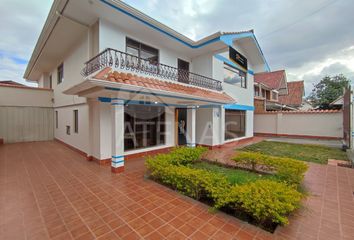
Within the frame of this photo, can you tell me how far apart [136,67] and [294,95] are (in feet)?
81.5

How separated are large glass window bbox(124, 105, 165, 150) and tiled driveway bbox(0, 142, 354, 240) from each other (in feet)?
7.34

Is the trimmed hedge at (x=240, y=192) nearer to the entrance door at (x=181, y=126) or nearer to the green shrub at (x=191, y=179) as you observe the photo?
the green shrub at (x=191, y=179)

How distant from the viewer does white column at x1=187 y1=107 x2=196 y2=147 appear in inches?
314

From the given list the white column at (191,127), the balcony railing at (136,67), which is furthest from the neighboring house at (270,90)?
the white column at (191,127)

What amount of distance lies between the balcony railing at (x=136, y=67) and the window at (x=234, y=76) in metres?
1.63

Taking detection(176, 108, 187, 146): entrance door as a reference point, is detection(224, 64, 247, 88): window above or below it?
above

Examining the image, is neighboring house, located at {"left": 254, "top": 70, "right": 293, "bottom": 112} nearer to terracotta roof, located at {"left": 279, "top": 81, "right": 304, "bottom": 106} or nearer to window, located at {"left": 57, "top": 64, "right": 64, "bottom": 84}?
terracotta roof, located at {"left": 279, "top": 81, "right": 304, "bottom": 106}

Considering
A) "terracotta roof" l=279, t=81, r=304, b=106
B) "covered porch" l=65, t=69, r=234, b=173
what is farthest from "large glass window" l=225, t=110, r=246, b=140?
"terracotta roof" l=279, t=81, r=304, b=106

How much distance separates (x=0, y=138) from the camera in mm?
9852

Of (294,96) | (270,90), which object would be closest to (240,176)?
(270,90)

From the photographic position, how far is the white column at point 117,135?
4938 millimetres

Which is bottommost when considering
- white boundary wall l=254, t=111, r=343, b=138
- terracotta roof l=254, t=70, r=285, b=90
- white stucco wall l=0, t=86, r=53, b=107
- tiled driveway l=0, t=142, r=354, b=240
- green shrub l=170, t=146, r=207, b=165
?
tiled driveway l=0, t=142, r=354, b=240

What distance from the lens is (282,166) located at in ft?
13.8

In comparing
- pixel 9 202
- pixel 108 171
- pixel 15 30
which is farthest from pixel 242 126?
pixel 15 30
